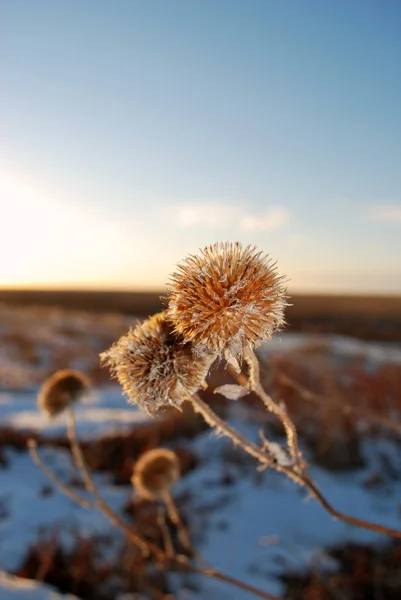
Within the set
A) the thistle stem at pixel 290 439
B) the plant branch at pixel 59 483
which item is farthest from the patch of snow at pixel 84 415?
the thistle stem at pixel 290 439

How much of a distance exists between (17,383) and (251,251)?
11.3 m

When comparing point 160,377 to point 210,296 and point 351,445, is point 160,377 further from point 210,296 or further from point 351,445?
point 351,445

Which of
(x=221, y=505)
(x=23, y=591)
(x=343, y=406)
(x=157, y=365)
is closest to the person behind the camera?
(x=157, y=365)

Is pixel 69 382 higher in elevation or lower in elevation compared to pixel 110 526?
higher

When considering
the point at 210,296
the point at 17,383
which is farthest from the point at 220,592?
the point at 17,383

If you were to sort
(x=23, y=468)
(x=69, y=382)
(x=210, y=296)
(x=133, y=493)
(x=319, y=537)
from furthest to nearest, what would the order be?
(x=23, y=468)
(x=133, y=493)
(x=319, y=537)
(x=69, y=382)
(x=210, y=296)

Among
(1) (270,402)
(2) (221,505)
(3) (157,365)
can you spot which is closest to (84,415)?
(2) (221,505)

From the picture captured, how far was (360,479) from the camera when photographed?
591 cm

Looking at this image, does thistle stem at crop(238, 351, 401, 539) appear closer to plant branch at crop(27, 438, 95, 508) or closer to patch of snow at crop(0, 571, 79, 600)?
plant branch at crop(27, 438, 95, 508)

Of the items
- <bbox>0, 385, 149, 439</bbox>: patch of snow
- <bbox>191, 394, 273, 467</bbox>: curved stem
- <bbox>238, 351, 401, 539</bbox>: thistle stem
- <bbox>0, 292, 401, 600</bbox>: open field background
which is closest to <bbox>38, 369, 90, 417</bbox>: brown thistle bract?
<bbox>0, 292, 401, 600</bbox>: open field background

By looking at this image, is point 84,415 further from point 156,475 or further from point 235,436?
point 235,436

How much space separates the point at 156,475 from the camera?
3186 millimetres

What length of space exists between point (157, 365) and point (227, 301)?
1.16ft

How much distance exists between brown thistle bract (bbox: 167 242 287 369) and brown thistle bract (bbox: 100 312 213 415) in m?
0.11
